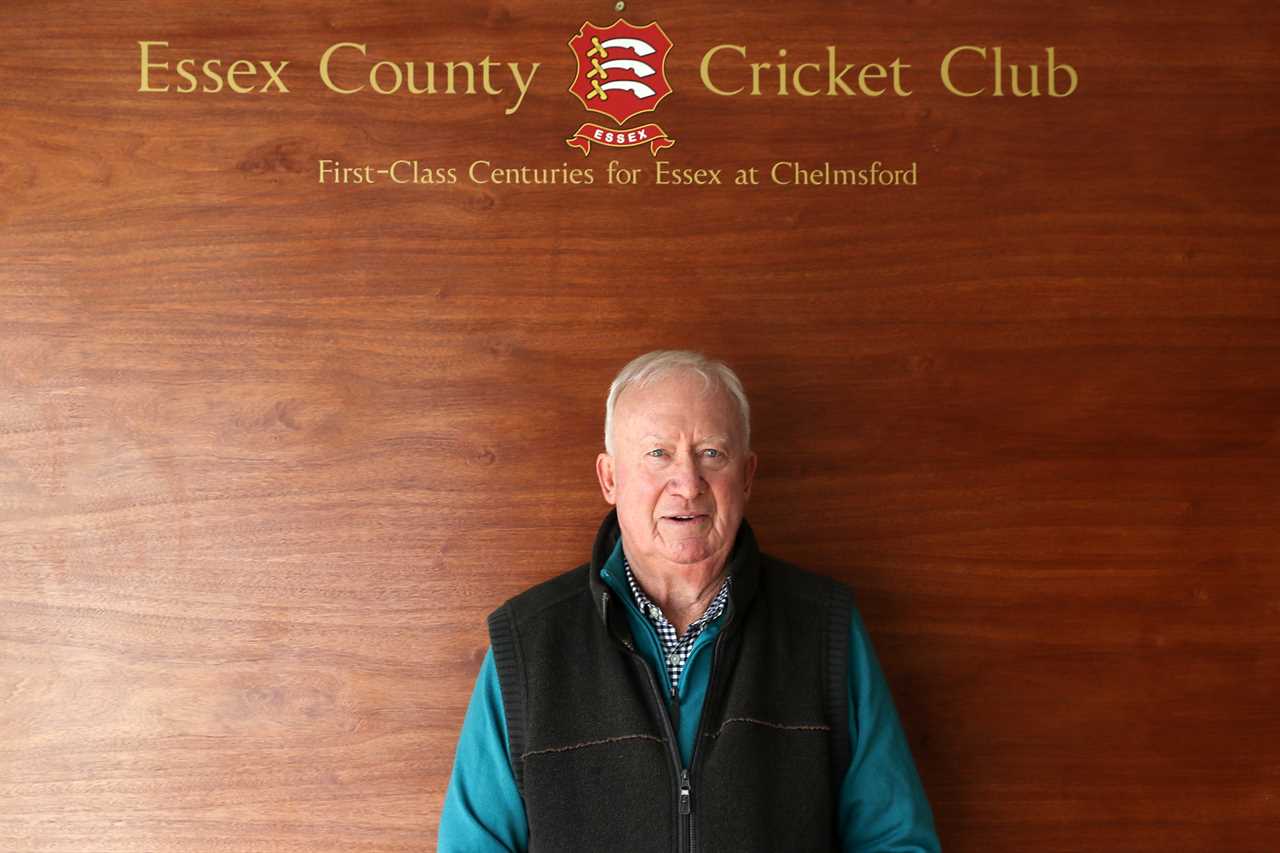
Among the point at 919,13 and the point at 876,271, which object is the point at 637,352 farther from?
the point at 919,13

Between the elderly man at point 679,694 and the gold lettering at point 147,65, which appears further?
the gold lettering at point 147,65

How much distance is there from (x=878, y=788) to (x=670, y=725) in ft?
1.28

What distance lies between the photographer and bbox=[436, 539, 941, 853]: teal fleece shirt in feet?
6.42

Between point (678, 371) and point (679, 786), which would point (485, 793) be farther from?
point (678, 371)

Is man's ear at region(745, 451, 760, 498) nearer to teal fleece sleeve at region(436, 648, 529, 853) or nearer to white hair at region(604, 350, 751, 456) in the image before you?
white hair at region(604, 350, 751, 456)

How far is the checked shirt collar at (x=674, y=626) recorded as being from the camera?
198cm

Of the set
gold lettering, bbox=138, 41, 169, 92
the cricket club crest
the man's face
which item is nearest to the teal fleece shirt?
the man's face

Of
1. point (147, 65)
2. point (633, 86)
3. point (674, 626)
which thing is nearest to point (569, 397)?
point (674, 626)

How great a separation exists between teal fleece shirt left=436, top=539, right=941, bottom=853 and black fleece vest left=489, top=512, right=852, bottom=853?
0.09 feet

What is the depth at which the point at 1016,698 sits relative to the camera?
2281mm

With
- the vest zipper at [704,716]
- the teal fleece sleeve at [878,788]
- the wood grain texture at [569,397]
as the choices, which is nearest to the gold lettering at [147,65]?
the wood grain texture at [569,397]

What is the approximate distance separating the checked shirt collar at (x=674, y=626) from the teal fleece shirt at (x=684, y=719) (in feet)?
0.05

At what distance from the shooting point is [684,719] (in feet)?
6.32

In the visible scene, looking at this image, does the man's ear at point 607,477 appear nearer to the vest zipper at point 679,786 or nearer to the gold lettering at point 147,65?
the vest zipper at point 679,786
